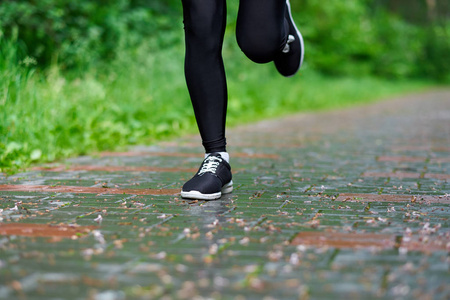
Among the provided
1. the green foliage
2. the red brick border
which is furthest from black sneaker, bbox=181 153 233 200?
the green foliage

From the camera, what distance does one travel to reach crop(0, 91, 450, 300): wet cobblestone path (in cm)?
200

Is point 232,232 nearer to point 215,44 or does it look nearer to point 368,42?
point 215,44

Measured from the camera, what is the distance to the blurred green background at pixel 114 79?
5781 mm

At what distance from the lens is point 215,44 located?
3596mm

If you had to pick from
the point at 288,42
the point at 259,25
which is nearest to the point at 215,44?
the point at 259,25

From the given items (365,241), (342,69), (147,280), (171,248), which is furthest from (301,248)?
(342,69)

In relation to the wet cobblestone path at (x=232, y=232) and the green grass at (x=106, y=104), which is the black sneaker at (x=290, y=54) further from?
the green grass at (x=106, y=104)

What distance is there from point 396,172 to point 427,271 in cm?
262

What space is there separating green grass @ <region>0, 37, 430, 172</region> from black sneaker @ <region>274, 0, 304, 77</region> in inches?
71.7

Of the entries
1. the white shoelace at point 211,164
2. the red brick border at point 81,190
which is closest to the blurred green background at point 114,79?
the red brick border at point 81,190

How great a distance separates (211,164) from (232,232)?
96 cm

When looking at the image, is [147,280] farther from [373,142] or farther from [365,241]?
[373,142]

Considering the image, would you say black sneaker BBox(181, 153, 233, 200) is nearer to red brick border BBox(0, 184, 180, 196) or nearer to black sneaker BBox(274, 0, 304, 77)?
red brick border BBox(0, 184, 180, 196)

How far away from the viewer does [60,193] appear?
144 inches
